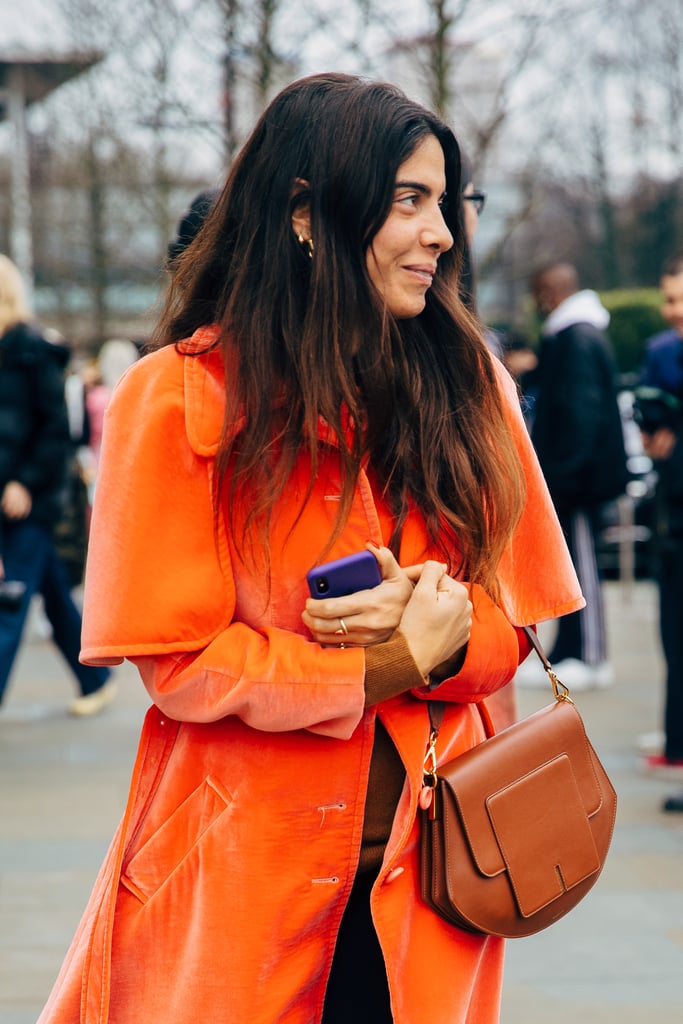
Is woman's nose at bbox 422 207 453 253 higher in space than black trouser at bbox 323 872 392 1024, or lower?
higher

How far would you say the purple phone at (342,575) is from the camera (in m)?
1.85

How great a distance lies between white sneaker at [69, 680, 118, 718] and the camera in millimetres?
6922

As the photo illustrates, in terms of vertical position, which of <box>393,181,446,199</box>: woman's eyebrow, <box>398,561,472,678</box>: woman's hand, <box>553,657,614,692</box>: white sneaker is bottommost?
<box>553,657,614,692</box>: white sneaker

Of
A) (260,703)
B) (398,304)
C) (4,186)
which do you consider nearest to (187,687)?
(260,703)

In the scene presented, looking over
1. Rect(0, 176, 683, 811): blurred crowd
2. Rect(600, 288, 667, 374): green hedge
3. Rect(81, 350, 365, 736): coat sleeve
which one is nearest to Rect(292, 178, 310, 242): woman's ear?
Rect(81, 350, 365, 736): coat sleeve

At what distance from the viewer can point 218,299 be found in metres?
2.03

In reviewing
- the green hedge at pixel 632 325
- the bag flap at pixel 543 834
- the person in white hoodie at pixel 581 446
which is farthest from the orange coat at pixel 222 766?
the green hedge at pixel 632 325

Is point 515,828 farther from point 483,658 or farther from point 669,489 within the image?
point 669,489

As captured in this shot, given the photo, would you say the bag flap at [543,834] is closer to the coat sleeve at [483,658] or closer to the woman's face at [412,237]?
the coat sleeve at [483,658]

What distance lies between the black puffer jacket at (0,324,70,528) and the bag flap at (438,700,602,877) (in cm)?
458

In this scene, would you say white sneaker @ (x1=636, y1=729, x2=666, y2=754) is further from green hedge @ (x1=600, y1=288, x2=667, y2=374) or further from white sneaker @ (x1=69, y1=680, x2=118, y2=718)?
green hedge @ (x1=600, y1=288, x2=667, y2=374)

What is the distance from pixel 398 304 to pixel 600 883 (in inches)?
121

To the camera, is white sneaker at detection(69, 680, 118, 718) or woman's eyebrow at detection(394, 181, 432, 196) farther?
white sneaker at detection(69, 680, 118, 718)

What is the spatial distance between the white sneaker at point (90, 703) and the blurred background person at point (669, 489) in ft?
9.01
